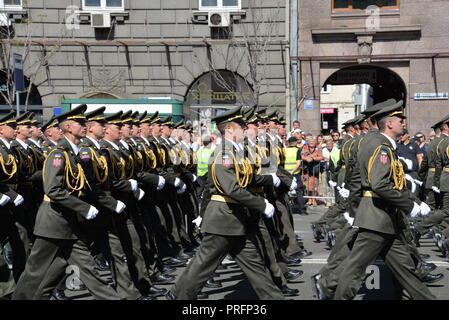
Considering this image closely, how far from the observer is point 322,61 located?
2214cm

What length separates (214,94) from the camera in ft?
74.6

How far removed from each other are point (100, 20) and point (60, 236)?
1681 centimetres

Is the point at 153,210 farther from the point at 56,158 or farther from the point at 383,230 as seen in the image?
the point at 383,230

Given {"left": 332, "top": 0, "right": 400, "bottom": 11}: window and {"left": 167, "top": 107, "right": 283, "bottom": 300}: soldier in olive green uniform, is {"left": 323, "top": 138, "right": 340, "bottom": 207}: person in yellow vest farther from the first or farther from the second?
{"left": 167, "top": 107, "right": 283, "bottom": 300}: soldier in olive green uniform

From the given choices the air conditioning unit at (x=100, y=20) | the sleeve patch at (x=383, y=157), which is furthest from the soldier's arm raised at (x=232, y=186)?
the air conditioning unit at (x=100, y=20)

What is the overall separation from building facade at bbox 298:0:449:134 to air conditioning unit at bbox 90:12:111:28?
20.7 ft

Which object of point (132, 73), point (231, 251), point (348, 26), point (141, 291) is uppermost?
point (348, 26)

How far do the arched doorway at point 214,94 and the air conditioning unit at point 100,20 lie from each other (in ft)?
11.3

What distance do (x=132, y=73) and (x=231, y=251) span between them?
656 inches

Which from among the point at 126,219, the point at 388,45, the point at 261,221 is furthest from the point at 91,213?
the point at 388,45

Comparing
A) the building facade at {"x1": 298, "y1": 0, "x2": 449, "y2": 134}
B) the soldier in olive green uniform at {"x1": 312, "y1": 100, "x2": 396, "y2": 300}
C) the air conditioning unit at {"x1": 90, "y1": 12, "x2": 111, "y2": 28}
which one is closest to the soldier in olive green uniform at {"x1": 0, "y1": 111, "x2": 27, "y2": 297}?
the soldier in olive green uniform at {"x1": 312, "y1": 100, "x2": 396, "y2": 300}

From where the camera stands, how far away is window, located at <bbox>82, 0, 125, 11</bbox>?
22.5 meters
